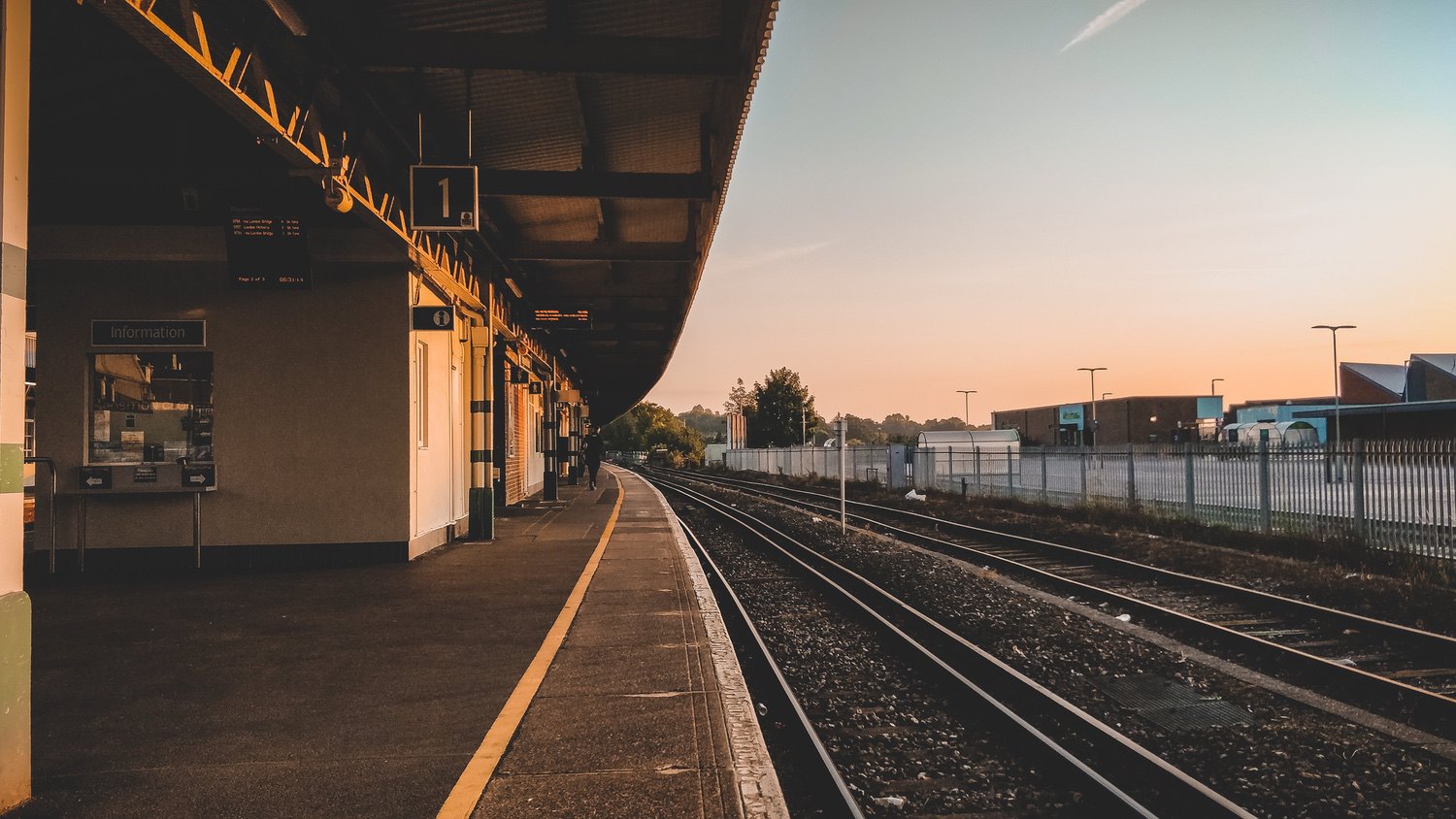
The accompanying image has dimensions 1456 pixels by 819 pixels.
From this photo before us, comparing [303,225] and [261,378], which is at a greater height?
[303,225]

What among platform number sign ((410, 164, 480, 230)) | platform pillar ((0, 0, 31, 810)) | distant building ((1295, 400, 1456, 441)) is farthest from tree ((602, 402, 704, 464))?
platform pillar ((0, 0, 31, 810))

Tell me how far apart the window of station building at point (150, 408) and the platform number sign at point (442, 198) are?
349cm

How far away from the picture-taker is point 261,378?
10.5 meters

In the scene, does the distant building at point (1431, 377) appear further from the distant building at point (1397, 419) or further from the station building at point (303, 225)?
the station building at point (303, 225)

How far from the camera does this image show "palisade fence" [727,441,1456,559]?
11453mm

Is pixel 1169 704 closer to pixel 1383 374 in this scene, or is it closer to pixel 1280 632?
pixel 1280 632

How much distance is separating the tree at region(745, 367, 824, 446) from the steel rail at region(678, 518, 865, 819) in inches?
2999

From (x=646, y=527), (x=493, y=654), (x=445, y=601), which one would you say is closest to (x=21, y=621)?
(x=493, y=654)

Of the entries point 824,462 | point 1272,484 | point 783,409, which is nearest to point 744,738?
point 1272,484

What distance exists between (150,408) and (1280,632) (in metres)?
12.0

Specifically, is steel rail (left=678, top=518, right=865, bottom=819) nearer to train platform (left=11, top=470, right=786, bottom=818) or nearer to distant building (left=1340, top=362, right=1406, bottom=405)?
train platform (left=11, top=470, right=786, bottom=818)

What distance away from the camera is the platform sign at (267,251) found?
31.7 feet

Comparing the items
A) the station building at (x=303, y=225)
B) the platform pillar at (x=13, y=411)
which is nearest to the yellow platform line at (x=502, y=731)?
the platform pillar at (x=13, y=411)

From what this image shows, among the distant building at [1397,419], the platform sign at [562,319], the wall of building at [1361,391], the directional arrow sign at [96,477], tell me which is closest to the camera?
the directional arrow sign at [96,477]
